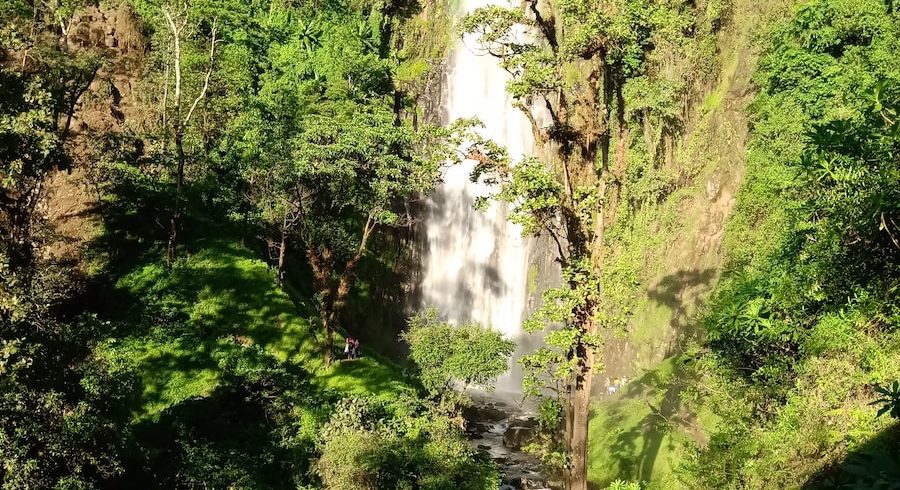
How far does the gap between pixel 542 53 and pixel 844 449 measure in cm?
811

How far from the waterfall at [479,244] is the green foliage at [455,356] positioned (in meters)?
16.6

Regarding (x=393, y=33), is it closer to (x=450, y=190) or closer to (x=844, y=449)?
(x=450, y=190)

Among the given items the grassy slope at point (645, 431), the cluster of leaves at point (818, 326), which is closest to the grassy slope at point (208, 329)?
the grassy slope at point (645, 431)

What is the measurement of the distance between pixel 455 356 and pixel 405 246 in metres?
18.8

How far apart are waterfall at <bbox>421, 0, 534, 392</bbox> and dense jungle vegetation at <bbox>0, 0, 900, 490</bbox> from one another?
2228 mm

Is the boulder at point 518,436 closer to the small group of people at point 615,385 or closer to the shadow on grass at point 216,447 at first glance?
the small group of people at point 615,385

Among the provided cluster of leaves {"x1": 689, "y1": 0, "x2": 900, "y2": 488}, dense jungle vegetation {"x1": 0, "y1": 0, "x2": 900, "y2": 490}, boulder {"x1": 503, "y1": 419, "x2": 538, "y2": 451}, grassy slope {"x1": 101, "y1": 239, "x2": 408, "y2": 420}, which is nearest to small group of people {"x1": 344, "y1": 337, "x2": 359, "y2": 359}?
grassy slope {"x1": 101, "y1": 239, "x2": 408, "y2": 420}

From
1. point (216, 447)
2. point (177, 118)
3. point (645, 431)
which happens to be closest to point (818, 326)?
point (645, 431)

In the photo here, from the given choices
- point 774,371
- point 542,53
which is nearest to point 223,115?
point 542,53

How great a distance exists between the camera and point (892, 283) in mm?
9273

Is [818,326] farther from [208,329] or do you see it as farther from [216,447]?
[208,329]

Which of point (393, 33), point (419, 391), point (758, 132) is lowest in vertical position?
point (419, 391)

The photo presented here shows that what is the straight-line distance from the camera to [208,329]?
72.2 ft

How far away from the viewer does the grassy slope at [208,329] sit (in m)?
19.4
